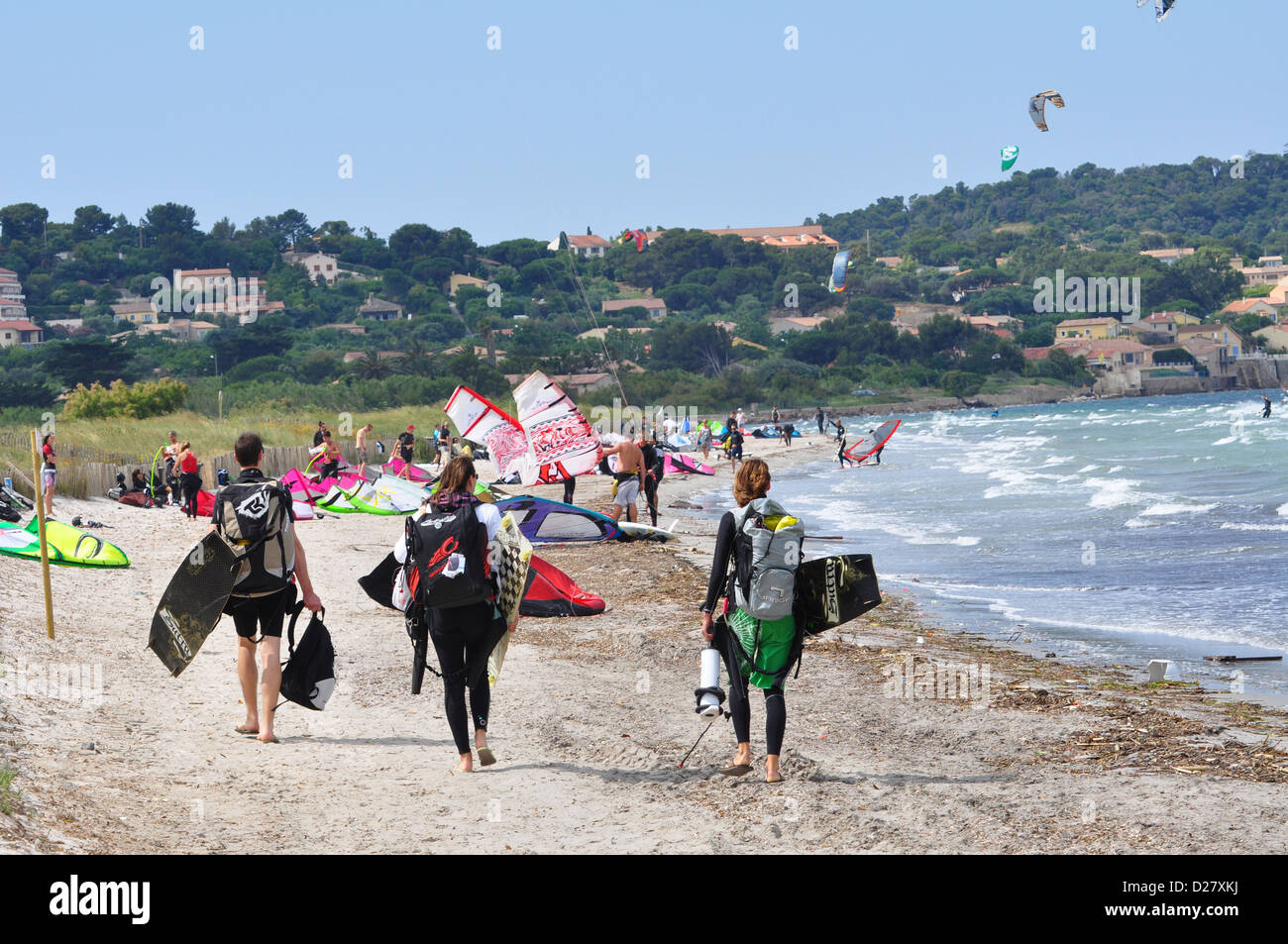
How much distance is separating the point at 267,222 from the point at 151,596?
6350 inches

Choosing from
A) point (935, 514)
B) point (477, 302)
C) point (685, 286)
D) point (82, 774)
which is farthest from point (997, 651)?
point (685, 286)

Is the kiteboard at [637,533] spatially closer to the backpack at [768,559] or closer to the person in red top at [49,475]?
the person in red top at [49,475]

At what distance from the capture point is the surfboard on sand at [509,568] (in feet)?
17.6

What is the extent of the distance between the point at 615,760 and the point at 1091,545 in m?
11.4

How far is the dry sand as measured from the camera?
4582 millimetres

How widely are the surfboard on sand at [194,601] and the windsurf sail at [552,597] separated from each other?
155 inches

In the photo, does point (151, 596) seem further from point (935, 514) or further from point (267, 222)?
point (267, 222)

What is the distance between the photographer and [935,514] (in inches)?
826

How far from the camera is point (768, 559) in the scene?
5.10m

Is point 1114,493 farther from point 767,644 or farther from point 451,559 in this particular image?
point 451,559
